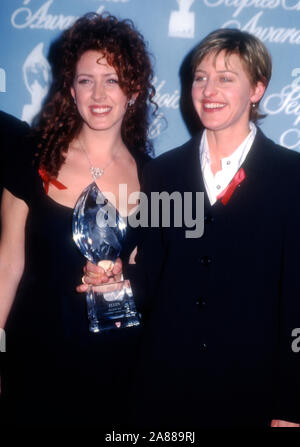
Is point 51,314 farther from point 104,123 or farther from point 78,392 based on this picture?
point 104,123

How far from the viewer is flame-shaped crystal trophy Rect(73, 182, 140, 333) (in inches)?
66.9

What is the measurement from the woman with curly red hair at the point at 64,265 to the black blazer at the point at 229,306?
235 millimetres

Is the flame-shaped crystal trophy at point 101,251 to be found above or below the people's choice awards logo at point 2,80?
below

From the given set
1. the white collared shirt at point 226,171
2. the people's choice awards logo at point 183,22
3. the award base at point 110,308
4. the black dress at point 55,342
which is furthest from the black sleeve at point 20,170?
the people's choice awards logo at point 183,22

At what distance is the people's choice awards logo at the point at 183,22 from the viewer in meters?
2.34

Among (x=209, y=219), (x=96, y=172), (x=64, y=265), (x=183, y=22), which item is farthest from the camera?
(x=183, y=22)

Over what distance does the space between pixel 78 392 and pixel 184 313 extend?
2.21ft

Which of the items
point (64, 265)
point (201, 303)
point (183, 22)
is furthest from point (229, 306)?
point (183, 22)

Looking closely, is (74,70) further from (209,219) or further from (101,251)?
(209,219)

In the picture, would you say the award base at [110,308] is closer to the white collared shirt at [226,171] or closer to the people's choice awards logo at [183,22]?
the white collared shirt at [226,171]

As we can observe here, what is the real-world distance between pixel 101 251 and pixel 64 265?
0.67 feet

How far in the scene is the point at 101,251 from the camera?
1.73 m

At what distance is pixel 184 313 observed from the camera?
1.66 metres
